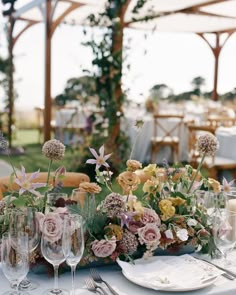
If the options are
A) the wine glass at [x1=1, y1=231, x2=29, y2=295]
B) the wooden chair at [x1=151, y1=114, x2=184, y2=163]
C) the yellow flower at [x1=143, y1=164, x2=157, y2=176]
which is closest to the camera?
the wine glass at [x1=1, y1=231, x2=29, y2=295]

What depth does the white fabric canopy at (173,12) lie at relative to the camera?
737 centimetres

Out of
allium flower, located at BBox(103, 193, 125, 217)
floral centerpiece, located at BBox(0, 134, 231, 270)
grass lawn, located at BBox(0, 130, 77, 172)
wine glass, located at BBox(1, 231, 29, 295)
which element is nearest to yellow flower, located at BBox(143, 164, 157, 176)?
floral centerpiece, located at BBox(0, 134, 231, 270)

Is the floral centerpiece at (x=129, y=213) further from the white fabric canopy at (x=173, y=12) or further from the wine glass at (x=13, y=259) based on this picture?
the white fabric canopy at (x=173, y=12)

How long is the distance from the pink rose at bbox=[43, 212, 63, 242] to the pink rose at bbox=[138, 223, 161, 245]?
0.28 m

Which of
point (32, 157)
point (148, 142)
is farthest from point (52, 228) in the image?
point (32, 157)

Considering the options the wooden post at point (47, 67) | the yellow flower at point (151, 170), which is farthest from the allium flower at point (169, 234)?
the wooden post at point (47, 67)

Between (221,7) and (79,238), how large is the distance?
23.9ft

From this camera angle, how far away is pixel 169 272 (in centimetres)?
137

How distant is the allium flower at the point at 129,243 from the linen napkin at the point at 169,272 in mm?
39

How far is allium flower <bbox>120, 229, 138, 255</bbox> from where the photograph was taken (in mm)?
1411

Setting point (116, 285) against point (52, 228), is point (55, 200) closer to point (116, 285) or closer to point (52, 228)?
point (52, 228)

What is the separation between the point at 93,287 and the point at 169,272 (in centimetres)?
24

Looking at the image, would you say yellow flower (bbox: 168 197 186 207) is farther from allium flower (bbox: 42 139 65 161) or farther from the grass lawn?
the grass lawn

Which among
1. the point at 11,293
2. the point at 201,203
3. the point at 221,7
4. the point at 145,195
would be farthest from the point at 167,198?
the point at 221,7
